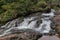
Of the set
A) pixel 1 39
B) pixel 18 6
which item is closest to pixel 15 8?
pixel 18 6

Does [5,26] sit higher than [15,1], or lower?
lower

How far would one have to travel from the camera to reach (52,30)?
1330cm

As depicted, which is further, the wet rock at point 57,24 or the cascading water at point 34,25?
the cascading water at point 34,25

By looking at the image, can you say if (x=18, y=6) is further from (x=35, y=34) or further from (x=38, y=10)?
(x=35, y=34)

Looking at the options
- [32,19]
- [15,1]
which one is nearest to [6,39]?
[32,19]

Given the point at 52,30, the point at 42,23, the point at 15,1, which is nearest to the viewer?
the point at 52,30

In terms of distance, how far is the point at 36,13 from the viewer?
56.0 feet

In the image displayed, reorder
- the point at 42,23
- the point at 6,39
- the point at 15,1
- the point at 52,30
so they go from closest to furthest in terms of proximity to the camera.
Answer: the point at 6,39, the point at 52,30, the point at 42,23, the point at 15,1

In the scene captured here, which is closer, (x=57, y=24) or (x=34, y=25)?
(x=57, y=24)

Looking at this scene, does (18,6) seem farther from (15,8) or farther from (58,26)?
(58,26)

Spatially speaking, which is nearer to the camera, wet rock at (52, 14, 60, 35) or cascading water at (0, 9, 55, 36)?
wet rock at (52, 14, 60, 35)

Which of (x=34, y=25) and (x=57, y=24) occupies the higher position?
(x=34, y=25)

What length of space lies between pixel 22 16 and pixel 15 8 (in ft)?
4.07

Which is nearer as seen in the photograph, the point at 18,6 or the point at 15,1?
the point at 18,6
